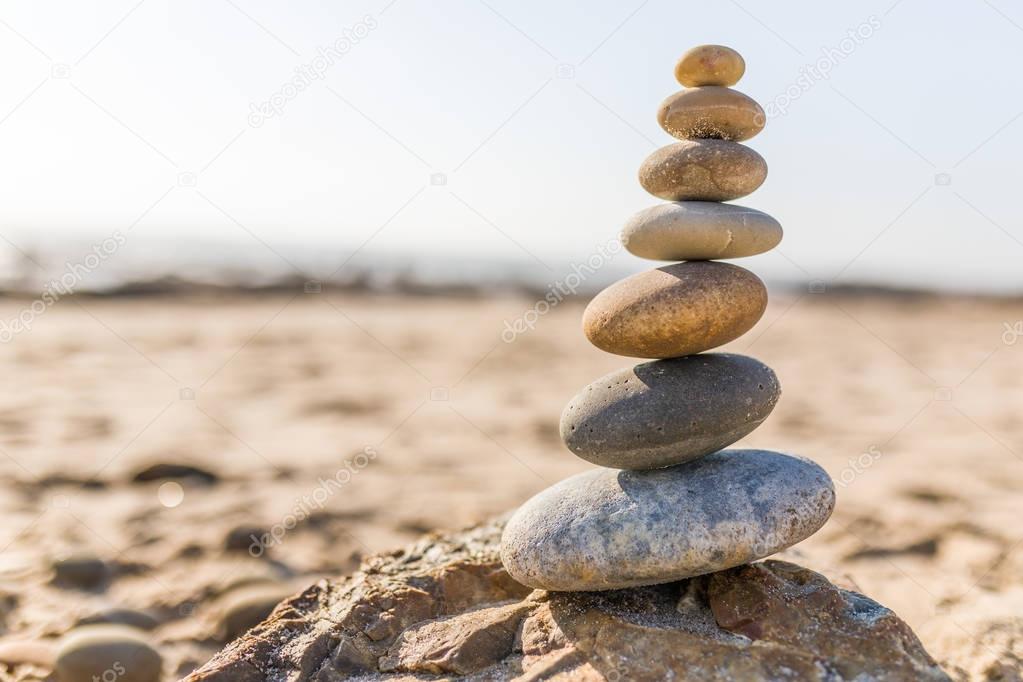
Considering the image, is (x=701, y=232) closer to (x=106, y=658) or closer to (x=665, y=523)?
(x=665, y=523)

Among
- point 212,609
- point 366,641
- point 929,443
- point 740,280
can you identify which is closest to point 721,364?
point 740,280

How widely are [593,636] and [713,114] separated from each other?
8.30 feet

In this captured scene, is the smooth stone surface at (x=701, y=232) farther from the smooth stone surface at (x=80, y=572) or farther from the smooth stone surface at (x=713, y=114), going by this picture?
the smooth stone surface at (x=80, y=572)

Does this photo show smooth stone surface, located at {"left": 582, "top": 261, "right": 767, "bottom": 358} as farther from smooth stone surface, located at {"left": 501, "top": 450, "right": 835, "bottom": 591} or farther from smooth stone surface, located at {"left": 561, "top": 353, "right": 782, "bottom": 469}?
smooth stone surface, located at {"left": 501, "top": 450, "right": 835, "bottom": 591}

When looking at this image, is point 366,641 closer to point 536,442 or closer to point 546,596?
point 546,596

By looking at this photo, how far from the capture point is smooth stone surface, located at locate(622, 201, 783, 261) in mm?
3686

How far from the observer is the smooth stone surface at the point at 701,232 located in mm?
3686

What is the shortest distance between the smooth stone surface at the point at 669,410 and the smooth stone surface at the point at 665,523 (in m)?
0.15

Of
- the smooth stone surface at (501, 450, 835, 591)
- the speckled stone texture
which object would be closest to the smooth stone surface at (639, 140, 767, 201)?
the smooth stone surface at (501, 450, 835, 591)

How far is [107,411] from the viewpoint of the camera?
913cm

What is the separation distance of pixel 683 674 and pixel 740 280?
1794mm

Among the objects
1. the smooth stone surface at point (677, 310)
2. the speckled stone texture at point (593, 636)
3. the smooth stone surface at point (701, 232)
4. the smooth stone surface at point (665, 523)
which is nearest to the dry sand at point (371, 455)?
the speckled stone texture at point (593, 636)

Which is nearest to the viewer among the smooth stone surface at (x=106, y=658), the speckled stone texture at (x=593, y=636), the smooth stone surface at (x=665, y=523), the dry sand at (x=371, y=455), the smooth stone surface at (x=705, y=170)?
the speckled stone texture at (x=593, y=636)

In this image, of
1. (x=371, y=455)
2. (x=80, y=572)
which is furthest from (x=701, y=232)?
(x=371, y=455)
